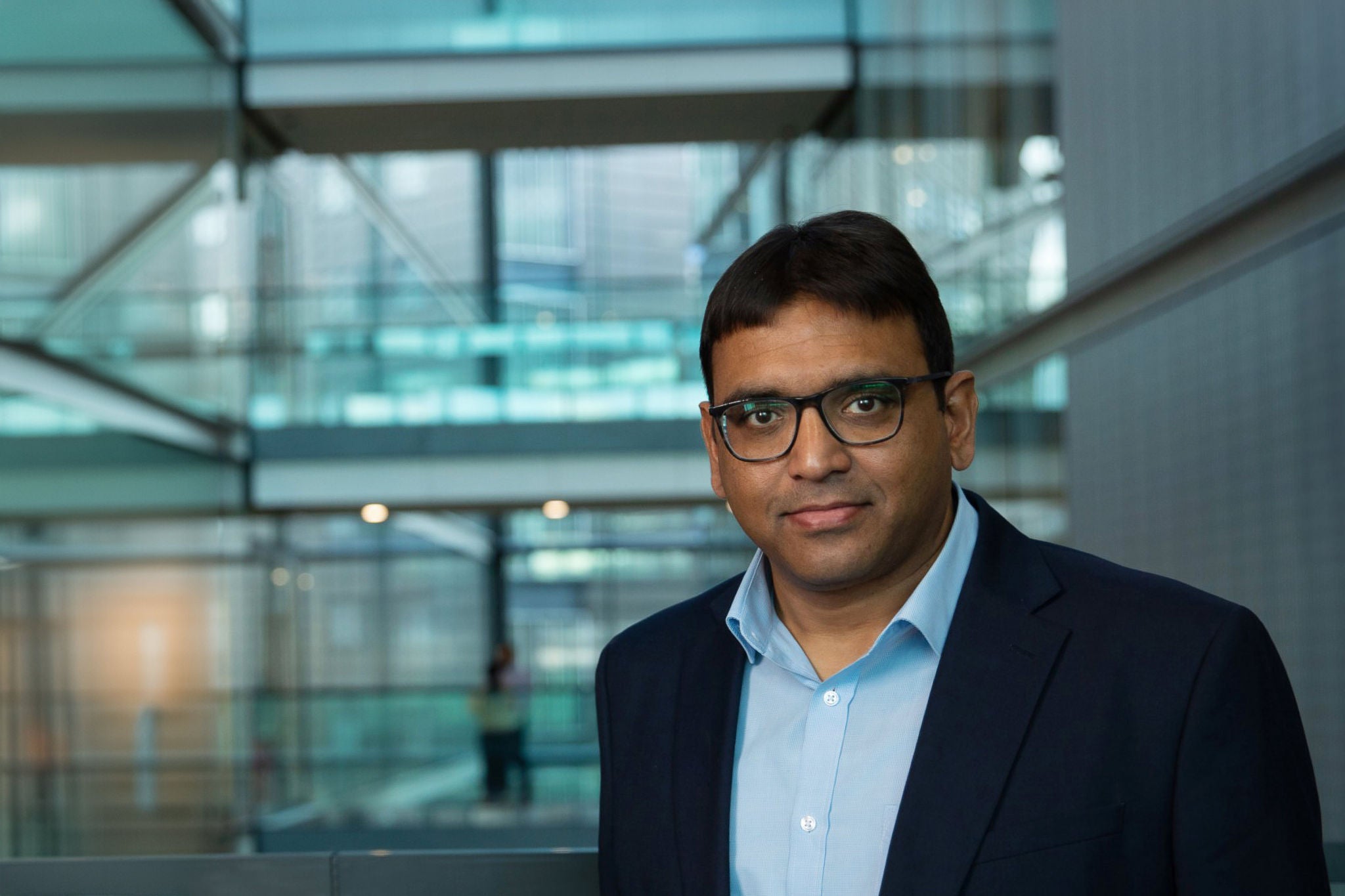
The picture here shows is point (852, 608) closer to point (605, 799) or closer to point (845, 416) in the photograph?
point (845, 416)

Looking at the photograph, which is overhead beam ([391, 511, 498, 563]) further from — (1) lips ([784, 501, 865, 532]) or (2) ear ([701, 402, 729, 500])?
(1) lips ([784, 501, 865, 532])

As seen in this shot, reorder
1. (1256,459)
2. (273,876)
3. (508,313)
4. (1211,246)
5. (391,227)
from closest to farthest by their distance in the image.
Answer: (273,876)
(1256,459)
(1211,246)
(508,313)
(391,227)

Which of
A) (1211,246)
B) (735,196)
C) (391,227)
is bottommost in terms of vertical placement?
(1211,246)

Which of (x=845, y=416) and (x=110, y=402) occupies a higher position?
(x=110, y=402)

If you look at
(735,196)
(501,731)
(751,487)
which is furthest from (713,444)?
(735,196)

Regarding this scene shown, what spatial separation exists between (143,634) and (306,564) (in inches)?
322

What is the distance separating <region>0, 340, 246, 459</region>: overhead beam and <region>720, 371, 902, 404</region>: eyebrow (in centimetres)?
619

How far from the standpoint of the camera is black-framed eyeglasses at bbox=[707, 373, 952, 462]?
163 centimetres

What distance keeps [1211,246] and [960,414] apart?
10.7ft

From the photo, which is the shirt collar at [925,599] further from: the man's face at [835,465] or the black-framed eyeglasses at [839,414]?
the black-framed eyeglasses at [839,414]

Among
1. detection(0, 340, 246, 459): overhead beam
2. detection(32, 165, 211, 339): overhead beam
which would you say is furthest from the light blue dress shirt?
detection(32, 165, 211, 339): overhead beam

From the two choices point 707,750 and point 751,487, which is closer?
point 751,487

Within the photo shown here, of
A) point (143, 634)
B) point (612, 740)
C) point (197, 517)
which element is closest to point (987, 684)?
point (612, 740)

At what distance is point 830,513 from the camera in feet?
5.35
